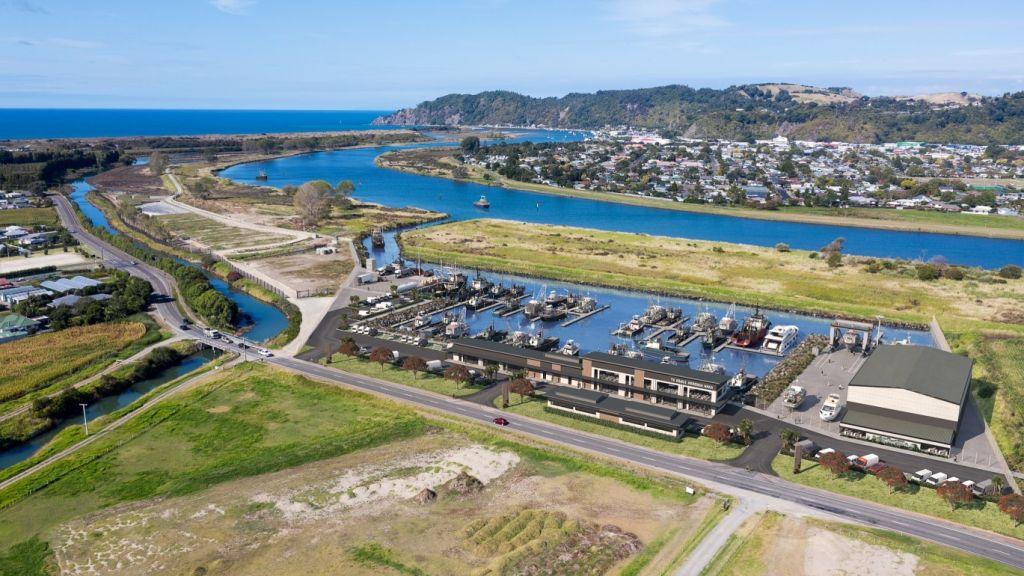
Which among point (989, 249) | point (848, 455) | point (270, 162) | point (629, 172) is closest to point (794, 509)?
point (848, 455)

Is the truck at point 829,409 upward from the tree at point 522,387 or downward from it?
downward

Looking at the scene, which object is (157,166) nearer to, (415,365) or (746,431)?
(415,365)

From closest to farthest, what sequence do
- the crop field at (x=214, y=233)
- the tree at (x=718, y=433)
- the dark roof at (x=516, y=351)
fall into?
the tree at (x=718, y=433), the dark roof at (x=516, y=351), the crop field at (x=214, y=233)

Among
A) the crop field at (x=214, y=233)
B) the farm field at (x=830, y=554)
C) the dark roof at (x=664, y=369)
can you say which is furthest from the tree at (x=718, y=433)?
the crop field at (x=214, y=233)

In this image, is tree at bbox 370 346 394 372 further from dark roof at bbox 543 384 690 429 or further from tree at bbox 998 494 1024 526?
tree at bbox 998 494 1024 526

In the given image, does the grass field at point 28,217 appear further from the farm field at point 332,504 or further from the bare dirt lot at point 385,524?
the bare dirt lot at point 385,524

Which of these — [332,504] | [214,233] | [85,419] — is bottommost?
[332,504]

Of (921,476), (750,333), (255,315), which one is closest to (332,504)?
(921,476)
